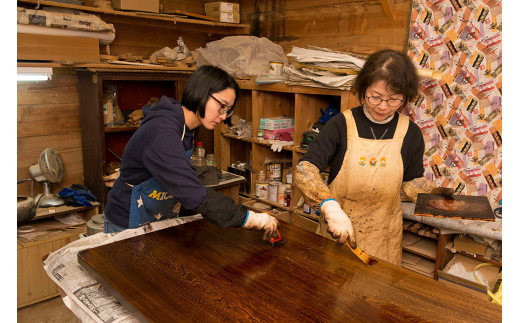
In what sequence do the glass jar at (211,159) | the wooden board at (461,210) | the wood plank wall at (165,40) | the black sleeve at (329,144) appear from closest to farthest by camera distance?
the wooden board at (461,210) < the black sleeve at (329,144) < the wood plank wall at (165,40) < the glass jar at (211,159)

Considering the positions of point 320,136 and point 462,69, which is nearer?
point 320,136

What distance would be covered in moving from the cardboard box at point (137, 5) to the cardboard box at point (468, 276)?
290 cm

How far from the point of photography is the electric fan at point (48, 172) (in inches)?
123

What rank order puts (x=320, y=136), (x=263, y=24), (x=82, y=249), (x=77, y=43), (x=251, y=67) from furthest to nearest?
1. (x=263, y=24)
2. (x=251, y=67)
3. (x=77, y=43)
4. (x=320, y=136)
5. (x=82, y=249)

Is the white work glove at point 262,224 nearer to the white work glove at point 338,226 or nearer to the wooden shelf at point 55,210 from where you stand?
the white work glove at point 338,226

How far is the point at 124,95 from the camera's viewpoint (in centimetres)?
375

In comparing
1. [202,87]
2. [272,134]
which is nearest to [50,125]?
[272,134]

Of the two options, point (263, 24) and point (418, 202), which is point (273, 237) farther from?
point (263, 24)

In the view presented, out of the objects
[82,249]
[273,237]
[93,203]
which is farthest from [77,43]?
[273,237]

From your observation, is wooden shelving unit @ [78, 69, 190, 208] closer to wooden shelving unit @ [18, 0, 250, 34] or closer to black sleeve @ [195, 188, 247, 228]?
wooden shelving unit @ [18, 0, 250, 34]

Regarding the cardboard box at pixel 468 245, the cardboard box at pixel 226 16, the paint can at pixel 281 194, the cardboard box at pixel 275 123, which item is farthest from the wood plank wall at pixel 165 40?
the cardboard box at pixel 468 245

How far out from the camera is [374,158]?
6.45 feet

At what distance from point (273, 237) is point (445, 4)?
200cm

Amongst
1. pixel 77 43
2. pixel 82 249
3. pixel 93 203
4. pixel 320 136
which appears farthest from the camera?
pixel 93 203
